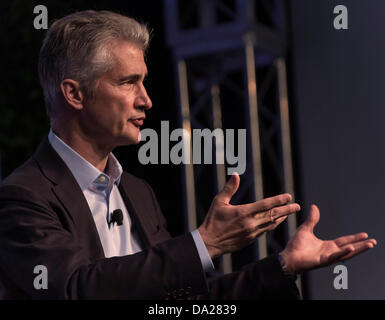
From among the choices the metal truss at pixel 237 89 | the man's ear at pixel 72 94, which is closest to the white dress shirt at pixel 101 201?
the man's ear at pixel 72 94

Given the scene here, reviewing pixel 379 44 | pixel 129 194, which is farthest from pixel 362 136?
pixel 129 194

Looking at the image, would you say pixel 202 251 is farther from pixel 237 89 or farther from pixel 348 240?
pixel 237 89

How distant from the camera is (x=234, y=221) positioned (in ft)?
4.46

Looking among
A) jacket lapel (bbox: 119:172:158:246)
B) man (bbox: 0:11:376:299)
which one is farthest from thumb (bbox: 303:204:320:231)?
jacket lapel (bbox: 119:172:158:246)

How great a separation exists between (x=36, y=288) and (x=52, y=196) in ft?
0.82

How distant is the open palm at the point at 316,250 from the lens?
1.38m

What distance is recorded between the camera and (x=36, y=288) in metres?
1.43

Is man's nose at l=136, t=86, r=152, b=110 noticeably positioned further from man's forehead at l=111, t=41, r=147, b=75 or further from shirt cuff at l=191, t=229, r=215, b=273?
shirt cuff at l=191, t=229, r=215, b=273

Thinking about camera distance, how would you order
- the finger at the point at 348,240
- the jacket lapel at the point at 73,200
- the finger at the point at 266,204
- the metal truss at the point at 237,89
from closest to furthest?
the finger at the point at 266,204 < the finger at the point at 348,240 < the jacket lapel at the point at 73,200 < the metal truss at the point at 237,89

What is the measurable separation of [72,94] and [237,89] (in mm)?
2538

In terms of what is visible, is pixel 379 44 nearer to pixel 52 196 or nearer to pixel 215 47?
pixel 215 47

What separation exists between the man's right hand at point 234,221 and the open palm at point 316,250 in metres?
0.10

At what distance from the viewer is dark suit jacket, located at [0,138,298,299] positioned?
1388 mm

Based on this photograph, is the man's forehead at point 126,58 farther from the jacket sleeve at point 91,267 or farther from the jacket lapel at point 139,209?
the jacket sleeve at point 91,267
